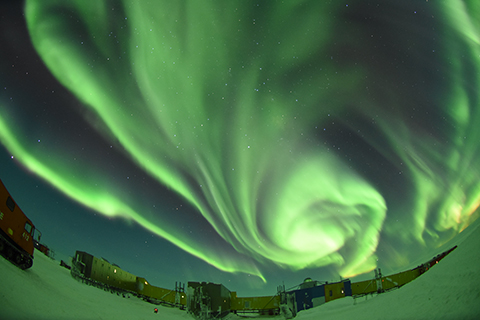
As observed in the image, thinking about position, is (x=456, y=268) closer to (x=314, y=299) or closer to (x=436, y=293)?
(x=436, y=293)

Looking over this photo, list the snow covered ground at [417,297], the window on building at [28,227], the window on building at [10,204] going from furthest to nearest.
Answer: the window on building at [28,227] → the window on building at [10,204] → the snow covered ground at [417,297]

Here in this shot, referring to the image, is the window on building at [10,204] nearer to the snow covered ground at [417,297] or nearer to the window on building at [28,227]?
the window on building at [28,227]

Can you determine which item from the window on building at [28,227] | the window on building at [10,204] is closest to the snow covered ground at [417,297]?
the window on building at [28,227]

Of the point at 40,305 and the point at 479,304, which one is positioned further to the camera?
the point at 40,305

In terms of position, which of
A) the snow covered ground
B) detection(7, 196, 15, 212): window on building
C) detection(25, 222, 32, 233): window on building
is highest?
detection(7, 196, 15, 212): window on building

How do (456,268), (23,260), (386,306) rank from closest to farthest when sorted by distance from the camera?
(456,268), (23,260), (386,306)

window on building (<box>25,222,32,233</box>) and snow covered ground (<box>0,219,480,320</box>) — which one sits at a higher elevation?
window on building (<box>25,222,32,233</box>)

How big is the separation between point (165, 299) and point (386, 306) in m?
40.4

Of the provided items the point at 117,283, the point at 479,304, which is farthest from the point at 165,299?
the point at 479,304

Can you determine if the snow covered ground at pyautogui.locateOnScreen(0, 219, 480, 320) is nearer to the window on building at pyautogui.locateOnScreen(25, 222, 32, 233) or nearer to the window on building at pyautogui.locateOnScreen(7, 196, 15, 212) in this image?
the window on building at pyautogui.locateOnScreen(25, 222, 32, 233)

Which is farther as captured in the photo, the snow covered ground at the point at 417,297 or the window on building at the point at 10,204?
the window on building at the point at 10,204

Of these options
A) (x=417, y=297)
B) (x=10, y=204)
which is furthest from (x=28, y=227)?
(x=417, y=297)

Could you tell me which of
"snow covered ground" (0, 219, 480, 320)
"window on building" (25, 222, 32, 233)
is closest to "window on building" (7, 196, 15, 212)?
"window on building" (25, 222, 32, 233)

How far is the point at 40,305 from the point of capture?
1292 centimetres
